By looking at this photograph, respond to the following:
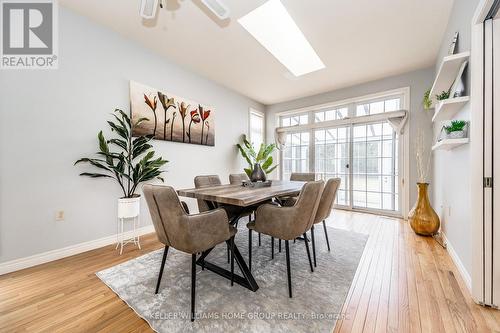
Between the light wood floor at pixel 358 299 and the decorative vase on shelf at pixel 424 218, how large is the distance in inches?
20.1

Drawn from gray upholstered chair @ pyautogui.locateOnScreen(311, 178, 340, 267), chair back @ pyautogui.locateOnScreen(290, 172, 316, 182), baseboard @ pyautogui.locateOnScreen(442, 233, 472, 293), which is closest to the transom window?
chair back @ pyautogui.locateOnScreen(290, 172, 316, 182)

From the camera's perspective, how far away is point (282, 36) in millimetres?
2699

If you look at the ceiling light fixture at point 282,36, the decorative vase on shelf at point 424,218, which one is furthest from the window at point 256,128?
the decorative vase on shelf at point 424,218

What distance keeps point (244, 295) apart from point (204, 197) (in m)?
0.84

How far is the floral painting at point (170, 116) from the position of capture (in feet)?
9.05

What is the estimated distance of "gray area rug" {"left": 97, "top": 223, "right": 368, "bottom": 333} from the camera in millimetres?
1223

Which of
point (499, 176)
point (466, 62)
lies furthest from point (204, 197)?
point (466, 62)

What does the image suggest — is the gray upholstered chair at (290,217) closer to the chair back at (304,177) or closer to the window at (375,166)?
the chair back at (304,177)

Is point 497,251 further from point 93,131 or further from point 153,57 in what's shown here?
point 153,57

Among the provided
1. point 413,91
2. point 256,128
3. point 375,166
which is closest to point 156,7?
point 256,128

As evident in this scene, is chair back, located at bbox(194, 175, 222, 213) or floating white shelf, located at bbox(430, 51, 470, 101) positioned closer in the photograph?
floating white shelf, located at bbox(430, 51, 470, 101)

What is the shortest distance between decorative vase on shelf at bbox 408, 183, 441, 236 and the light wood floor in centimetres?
51

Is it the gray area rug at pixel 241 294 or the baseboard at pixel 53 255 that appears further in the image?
the baseboard at pixel 53 255

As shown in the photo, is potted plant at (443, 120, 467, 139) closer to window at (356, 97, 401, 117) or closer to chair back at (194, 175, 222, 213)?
window at (356, 97, 401, 117)
